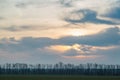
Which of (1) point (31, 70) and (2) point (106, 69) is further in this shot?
(1) point (31, 70)

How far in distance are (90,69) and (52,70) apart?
1780 centimetres

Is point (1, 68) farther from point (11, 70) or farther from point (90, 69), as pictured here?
point (90, 69)

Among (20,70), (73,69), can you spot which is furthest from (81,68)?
(20,70)

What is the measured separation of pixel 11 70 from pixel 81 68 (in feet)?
94.5

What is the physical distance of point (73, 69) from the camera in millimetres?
139625

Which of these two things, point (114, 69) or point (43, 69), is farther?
point (43, 69)

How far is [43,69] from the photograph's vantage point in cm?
14400

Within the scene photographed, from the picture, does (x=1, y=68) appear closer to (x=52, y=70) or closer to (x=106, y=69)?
(x=52, y=70)

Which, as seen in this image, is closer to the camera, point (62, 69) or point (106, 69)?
point (106, 69)

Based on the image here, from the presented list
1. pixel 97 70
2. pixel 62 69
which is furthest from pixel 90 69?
pixel 62 69

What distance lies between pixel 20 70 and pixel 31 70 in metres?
4.34

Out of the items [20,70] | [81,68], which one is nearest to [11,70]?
[20,70]

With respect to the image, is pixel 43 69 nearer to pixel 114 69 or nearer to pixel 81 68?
pixel 81 68

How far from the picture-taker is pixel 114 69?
125875 mm
